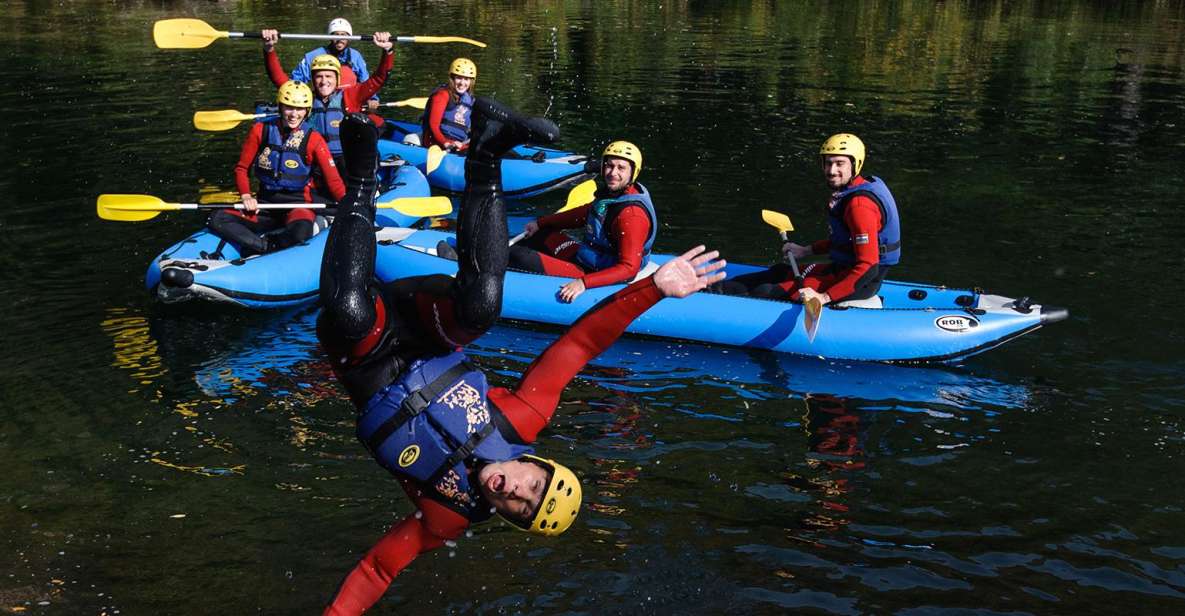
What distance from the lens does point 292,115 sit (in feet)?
30.8

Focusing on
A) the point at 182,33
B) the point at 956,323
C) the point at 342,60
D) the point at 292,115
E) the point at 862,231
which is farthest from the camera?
the point at 342,60

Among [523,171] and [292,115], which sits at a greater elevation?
[292,115]

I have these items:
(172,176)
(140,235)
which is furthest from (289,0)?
(140,235)

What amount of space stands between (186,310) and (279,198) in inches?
50.9

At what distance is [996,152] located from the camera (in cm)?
Result: 1469

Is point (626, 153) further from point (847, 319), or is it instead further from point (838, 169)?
point (847, 319)

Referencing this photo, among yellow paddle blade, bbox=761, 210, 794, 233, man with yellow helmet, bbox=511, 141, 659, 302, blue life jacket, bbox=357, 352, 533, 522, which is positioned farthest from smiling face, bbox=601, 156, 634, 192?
blue life jacket, bbox=357, 352, 533, 522

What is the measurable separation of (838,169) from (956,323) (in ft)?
4.57

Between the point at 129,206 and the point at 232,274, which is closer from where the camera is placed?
the point at 232,274

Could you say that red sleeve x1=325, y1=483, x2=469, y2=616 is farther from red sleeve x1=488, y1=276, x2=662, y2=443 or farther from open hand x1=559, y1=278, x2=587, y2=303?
open hand x1=559, y1=278, x2=587, y2=303

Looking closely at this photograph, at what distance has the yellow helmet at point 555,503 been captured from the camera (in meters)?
4.05

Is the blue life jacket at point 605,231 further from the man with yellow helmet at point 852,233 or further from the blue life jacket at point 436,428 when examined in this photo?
the blue life jacket at point 436,428

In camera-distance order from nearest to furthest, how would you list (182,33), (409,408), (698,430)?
(409,408) < (698,430) < (182,33)

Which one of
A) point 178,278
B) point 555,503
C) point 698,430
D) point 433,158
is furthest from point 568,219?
point 555,503
